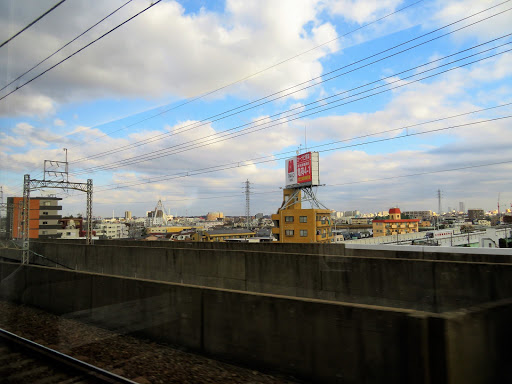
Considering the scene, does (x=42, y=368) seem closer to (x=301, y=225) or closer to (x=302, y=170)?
(x=301, y=225)

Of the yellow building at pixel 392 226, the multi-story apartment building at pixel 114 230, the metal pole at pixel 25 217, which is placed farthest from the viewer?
the multi-story apartment building at pixel 114 230

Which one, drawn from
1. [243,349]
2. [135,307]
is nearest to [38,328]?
[135,307]

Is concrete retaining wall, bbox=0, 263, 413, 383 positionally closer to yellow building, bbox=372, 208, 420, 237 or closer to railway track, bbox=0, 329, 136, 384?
railway track, bbox=0, 329, 136, 384

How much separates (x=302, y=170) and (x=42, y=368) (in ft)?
159

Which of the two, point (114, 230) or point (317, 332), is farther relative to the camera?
point (114, 230)

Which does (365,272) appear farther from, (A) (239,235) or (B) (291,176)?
(A) (239,235)

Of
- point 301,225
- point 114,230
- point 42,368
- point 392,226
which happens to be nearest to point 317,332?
point 42,368

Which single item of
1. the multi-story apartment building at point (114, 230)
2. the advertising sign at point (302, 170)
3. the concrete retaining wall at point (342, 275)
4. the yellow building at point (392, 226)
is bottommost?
the multi-story apartment building at point (114, 230)

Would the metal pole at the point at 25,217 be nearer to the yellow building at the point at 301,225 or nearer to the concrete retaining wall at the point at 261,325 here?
the concrete retaining wall at the point at 261,325

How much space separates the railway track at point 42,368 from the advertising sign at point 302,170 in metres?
46.0

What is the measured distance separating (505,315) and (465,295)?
4.70 metres

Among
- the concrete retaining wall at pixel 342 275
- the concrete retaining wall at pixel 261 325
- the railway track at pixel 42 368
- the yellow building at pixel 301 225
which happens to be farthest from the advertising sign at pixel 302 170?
the railway track at pixel 42 368

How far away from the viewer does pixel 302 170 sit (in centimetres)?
5225

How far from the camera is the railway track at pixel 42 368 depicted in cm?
507
